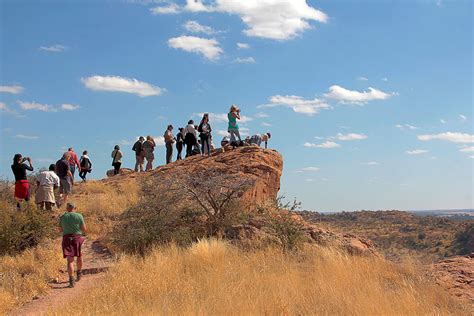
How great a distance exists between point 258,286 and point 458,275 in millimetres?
5621

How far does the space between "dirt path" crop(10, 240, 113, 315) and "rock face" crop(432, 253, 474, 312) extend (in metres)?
7.15

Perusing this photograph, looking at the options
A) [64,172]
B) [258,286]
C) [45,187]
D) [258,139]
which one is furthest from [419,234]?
[258,286]

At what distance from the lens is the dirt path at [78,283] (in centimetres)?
873

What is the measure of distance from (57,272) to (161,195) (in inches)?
144

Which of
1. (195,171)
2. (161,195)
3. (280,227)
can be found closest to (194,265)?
(280,227)

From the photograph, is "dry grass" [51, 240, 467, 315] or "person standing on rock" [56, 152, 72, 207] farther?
"person standing on rock" [56, 152, 72, 207]

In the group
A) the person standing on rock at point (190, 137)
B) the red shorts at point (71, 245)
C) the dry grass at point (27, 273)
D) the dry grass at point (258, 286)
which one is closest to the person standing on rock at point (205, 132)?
the person standing on rock at point (190, 137)

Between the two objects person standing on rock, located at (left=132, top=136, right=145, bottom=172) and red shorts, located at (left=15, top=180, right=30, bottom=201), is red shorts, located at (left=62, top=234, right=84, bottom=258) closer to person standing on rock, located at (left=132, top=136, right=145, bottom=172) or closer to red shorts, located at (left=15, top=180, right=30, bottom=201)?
red shorts, located at (left=15, top=180, right=30, bottom=201)

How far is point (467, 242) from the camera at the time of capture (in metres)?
41.2

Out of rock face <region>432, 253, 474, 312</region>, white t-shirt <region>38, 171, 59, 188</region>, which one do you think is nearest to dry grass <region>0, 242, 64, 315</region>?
white t-shirt <region>38, 171, 59, 188</region>

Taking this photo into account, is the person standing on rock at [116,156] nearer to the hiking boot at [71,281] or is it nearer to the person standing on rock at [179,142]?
the person standing on rock at [179,142]

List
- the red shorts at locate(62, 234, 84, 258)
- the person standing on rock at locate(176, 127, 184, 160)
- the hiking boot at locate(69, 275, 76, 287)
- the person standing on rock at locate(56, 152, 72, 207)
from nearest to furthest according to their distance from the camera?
the hiking boot at locate(69, 275, 76, 287) → the red shorts at locate(62, 234, 84, 258) → the person standing on rock at locate(56, 152, 72, 207) → the person standing on rock at locate(176, 127, 184, 160)

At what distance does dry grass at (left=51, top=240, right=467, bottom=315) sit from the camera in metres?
7.21

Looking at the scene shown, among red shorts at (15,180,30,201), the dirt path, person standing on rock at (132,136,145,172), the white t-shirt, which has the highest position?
person standing on rock at (132,136,145,172)
